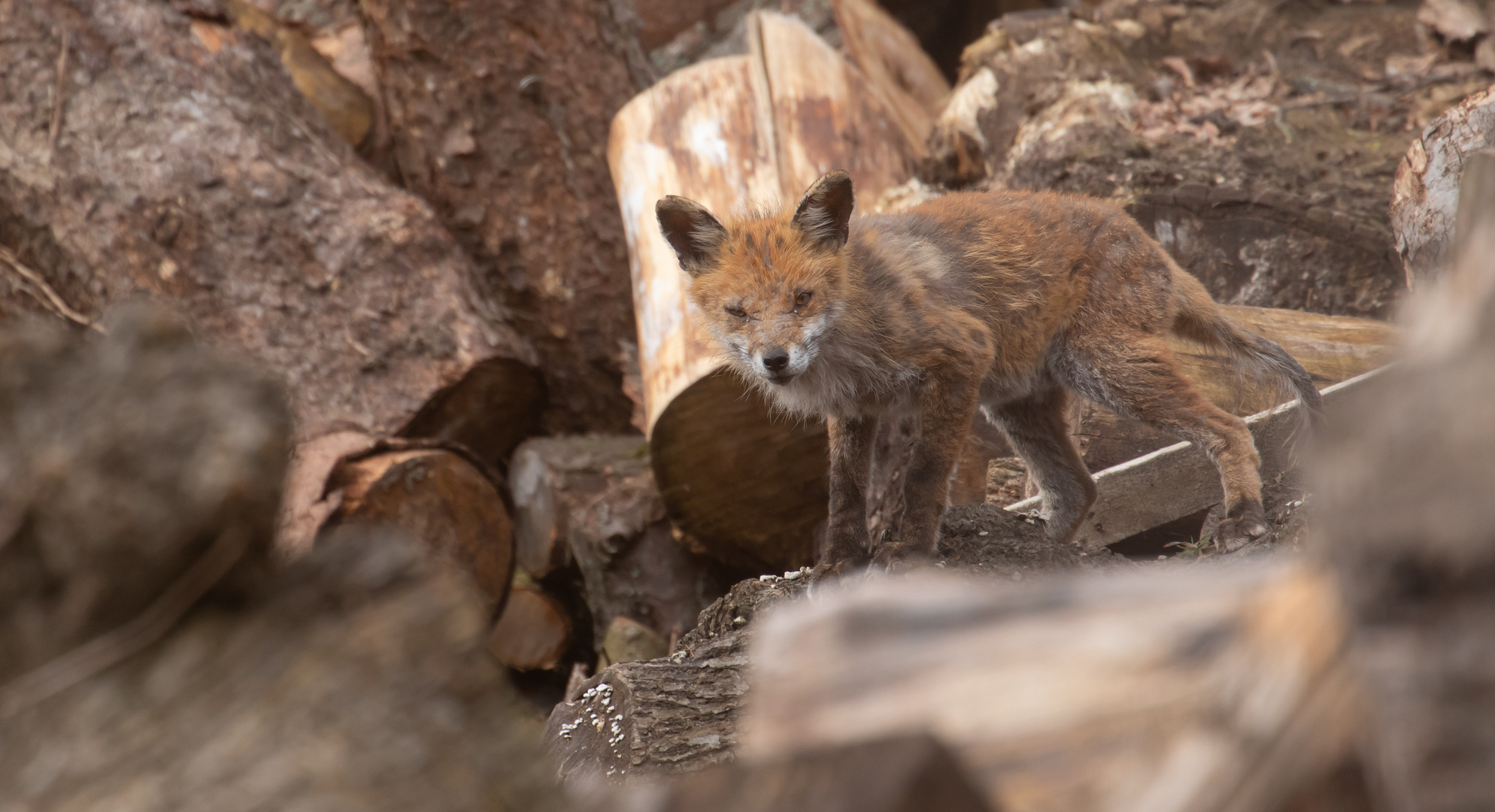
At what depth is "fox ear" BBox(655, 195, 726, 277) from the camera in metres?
4.73

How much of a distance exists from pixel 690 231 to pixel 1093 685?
375 centimetres

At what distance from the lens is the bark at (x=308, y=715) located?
152cm

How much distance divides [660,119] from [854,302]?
90.3 inches

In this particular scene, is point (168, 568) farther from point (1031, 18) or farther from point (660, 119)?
point (1031, 18)

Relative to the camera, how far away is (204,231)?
6.18 m

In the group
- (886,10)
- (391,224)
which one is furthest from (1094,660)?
(886,10)

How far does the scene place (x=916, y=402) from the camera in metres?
4.66

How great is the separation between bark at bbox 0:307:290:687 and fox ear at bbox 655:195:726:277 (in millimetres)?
3146

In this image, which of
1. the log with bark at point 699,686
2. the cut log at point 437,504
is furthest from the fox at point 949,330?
the cut log at point 437,504

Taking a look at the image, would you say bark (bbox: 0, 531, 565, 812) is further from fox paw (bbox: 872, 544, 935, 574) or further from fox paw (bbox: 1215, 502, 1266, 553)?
fox paw (bbox: 1215, 502, 1266, 553)

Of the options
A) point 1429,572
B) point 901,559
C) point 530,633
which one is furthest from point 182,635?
point 530,633

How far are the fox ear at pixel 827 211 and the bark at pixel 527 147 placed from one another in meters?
2.91

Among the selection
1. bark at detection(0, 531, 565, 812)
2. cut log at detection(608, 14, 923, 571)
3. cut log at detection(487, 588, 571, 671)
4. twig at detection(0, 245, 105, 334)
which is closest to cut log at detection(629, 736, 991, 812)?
bark at detection(0, 531, 565, 812)

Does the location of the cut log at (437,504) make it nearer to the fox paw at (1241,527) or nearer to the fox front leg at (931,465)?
the fox front leg at (931,465)
